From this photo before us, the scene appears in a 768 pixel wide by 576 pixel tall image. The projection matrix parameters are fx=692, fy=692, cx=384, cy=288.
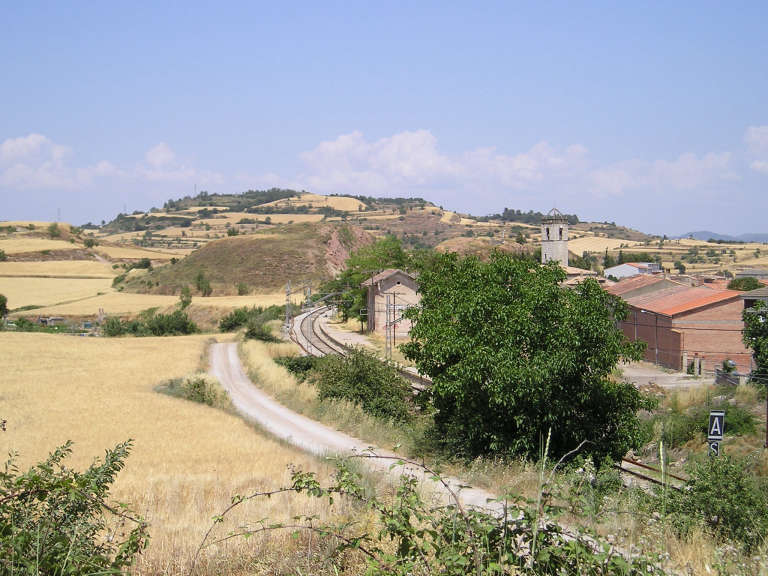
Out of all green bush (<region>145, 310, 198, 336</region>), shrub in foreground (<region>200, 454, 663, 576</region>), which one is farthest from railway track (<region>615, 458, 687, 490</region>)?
green bush (<region>145, 310, 198, 336</region>)

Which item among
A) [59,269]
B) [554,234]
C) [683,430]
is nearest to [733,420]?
[683,430]

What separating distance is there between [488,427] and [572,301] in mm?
3412

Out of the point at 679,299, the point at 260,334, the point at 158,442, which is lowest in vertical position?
the point at 260,334

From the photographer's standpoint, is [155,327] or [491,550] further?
[155,327]

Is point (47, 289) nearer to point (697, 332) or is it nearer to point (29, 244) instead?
point (29, 244)

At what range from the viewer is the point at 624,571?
12.6 ft

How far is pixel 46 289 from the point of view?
3967 inches

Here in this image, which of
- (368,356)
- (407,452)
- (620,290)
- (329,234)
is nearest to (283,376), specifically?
(368,356)

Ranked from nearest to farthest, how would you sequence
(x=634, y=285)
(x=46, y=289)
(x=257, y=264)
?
(x=634, y=285)
(x=46, y=289)
(x=257, y=264)

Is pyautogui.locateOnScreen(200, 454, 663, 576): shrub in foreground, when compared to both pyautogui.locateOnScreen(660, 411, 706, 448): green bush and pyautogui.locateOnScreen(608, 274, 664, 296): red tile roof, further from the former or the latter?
pyautogui.locateOnScreen(608, 274, 664, 296): red tile roof

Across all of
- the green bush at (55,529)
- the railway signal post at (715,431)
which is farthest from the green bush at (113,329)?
the green bush at (55,529)

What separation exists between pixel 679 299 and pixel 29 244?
13208 cm

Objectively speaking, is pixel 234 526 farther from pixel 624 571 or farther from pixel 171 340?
pixel 171 340

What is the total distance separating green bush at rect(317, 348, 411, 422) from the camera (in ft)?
80.1
